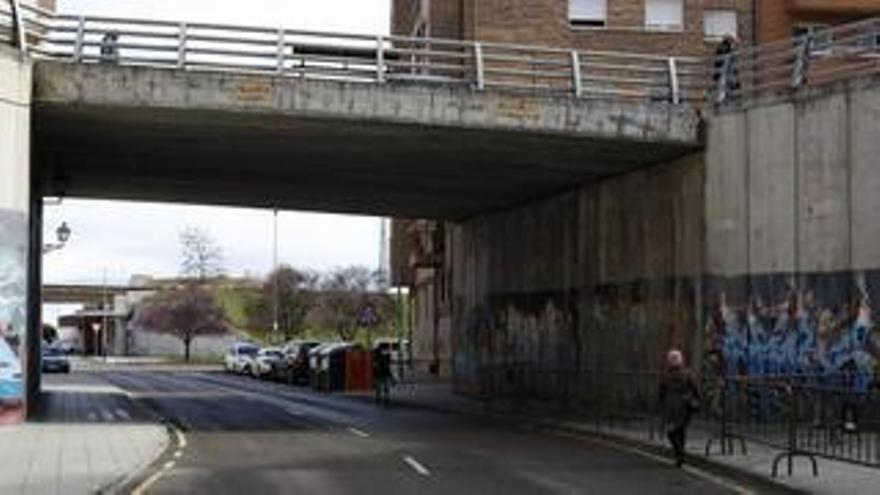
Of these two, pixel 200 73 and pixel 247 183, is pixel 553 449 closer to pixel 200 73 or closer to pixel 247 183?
pixel 200 73

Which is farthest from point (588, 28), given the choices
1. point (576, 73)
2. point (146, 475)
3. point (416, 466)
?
point (146, 475)

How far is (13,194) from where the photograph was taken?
28.0 m

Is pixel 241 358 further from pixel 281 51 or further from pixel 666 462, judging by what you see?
pixel 666 462

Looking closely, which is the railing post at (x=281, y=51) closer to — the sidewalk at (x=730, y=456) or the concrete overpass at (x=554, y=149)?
the concrete overpass at (x=554, y=149)

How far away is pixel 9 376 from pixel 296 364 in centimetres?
3545

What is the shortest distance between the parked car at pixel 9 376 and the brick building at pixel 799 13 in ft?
116

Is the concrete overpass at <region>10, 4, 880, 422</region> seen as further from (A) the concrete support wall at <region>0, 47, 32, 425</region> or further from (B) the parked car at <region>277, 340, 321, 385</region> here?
(B) the parked car at <region>277, 340, 321, 385</region>

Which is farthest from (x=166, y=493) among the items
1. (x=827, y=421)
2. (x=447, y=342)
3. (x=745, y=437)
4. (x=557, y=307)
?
(x=447, y=342)

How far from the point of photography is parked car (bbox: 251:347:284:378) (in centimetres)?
6838

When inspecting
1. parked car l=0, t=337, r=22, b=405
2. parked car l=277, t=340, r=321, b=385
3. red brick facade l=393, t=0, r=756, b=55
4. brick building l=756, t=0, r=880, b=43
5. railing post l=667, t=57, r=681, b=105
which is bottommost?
parked car l=277, t=340, r=321, b=385

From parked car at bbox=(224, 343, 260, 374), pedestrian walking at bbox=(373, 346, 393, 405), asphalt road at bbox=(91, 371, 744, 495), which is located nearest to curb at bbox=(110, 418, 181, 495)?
asphalt road at bbox=(91, 371, 744, 495)

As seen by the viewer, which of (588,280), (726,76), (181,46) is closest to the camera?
(181,46)

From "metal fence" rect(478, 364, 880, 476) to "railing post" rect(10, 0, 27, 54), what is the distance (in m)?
12.2

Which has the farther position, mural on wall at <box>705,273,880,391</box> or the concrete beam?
the concrete beam
